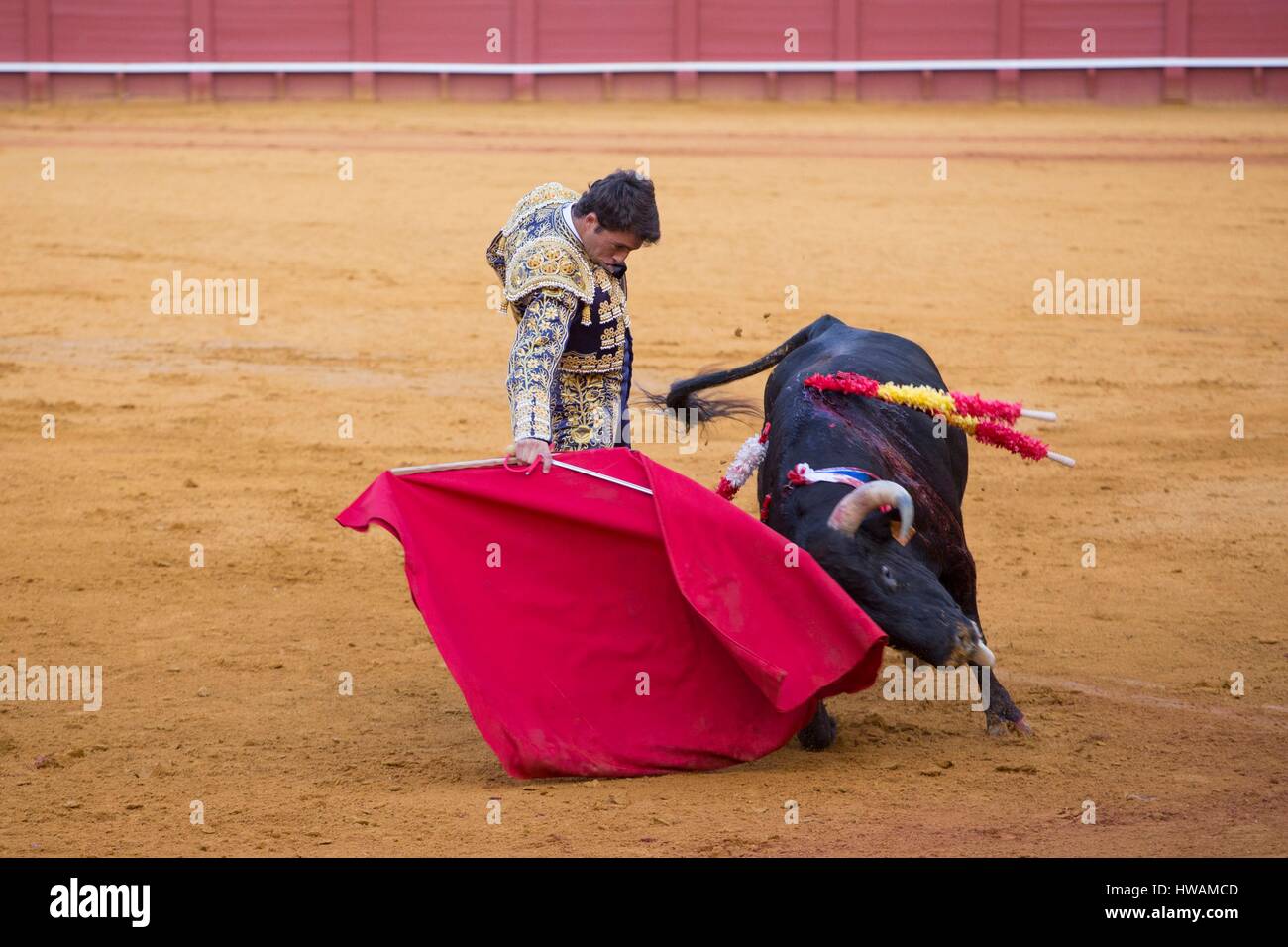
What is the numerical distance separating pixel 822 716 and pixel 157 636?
6.49ft

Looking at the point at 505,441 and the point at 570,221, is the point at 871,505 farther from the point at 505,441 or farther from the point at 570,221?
the point at 505,441

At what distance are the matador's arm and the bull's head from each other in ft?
2.11

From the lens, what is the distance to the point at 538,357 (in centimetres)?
330

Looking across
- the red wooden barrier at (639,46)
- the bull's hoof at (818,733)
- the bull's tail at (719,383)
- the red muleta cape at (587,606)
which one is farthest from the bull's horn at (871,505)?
the red wooden barrier at (639,46)

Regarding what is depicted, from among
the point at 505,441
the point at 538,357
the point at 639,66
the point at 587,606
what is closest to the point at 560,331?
the point at 538,357

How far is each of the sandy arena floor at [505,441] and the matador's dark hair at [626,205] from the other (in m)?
1.15

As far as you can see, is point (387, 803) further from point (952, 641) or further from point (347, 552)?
point (347, 552)

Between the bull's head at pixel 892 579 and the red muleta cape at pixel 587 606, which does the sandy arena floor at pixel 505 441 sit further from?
the bull's head at pixel 892 579

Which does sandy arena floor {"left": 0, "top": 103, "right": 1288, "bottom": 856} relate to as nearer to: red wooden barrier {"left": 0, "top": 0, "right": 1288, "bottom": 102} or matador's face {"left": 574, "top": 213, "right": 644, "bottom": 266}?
matador's face {"left": 574, "top": 213, "right": 644, "bottom": 266}

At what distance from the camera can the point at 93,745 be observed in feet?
11.9

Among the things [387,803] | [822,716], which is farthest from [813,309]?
[387,803]

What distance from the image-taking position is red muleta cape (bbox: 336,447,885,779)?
3.34 metres

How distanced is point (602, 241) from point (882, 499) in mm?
787

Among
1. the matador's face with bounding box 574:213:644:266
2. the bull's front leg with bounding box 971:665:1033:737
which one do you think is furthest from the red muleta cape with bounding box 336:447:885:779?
the bull's front leg with bounding box 971:665:1033:737
